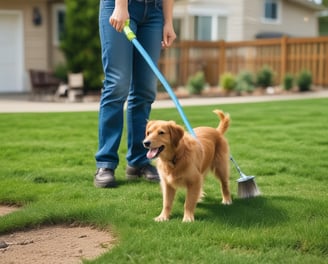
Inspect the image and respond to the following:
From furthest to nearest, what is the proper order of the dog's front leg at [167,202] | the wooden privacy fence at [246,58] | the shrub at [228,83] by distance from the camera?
the wooden privacy fence at [246,58]
the shrub at [228,83]
the dog's front leg at [167,202]

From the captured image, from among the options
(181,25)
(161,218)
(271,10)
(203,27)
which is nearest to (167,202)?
(161,218)

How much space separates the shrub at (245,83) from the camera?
17750 millimetres

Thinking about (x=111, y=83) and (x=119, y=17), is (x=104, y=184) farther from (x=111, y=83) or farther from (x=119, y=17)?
(x=119, y=17)

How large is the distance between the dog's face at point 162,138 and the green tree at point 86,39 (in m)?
12.7

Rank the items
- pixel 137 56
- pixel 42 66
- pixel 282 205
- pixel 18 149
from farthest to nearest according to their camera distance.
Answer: pixel 42 66 < pixel 18 149 < pixel 137 56 < pixel 282 205

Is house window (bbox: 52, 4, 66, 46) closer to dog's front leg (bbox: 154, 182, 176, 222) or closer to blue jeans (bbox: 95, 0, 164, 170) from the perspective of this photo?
blue jeans (bbox: 95, 0, 164, 170)

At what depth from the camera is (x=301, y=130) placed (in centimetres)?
798

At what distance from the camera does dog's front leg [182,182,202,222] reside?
3.76m

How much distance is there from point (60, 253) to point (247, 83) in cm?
1531

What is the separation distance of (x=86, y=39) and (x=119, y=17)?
12485mm

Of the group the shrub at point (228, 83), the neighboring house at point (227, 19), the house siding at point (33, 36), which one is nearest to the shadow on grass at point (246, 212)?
the shrub at point (228, 83)

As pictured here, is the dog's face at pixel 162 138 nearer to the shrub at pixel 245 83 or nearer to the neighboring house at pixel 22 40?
the shrub at pixel 245 83

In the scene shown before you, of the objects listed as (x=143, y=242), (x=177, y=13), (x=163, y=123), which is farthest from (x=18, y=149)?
(x=177, y=13)

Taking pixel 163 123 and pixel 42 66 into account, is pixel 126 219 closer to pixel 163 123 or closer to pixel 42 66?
pixel 163 123
